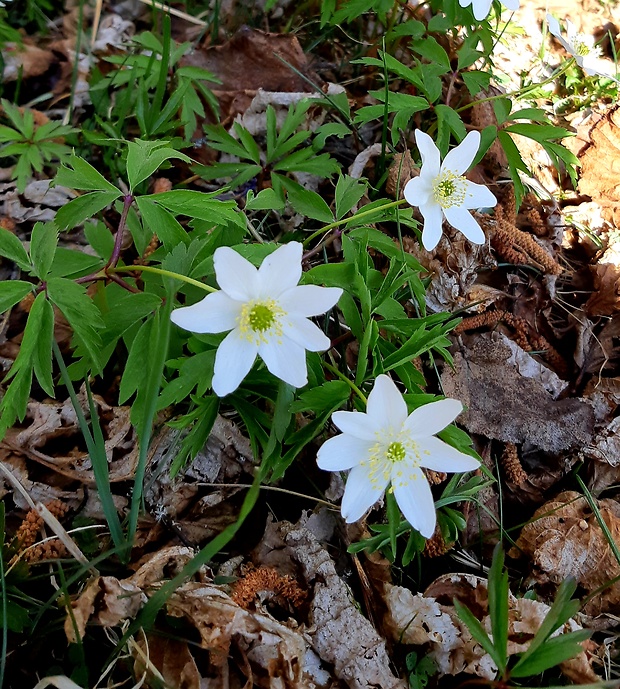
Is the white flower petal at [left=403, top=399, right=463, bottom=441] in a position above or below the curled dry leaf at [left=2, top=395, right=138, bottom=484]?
above

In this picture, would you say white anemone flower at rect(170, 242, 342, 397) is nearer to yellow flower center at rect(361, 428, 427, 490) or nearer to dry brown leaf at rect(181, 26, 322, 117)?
yellow flower center at rect(361, 428, 427, 490)

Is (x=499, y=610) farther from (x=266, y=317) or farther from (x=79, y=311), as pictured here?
(x=79, y=311)

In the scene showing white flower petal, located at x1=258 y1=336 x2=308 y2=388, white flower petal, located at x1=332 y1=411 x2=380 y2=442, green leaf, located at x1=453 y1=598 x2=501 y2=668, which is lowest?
green leaf, located at x1=453 y1=598 x2=501 y2=668

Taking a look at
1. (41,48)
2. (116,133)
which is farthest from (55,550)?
(41,48)

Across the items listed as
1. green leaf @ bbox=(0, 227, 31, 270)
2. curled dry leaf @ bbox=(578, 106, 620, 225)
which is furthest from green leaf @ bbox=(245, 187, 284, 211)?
curled dry leaf @ bbox=(578, 106, 620, 225)

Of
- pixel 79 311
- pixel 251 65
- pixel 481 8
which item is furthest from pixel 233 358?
pixel 251 65
